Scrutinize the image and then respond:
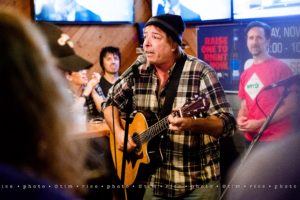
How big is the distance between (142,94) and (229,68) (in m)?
0.85

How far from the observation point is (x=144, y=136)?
1.94 metres

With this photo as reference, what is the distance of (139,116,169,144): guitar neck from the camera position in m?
1.81

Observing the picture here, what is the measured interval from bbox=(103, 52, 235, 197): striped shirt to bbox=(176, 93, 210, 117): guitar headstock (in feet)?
0.09

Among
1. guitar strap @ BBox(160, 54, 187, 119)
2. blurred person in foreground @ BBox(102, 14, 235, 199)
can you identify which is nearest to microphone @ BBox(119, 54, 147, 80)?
blurred person in foreground @ BBox(102, 14, 235, 199)

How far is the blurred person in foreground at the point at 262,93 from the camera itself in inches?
82.0

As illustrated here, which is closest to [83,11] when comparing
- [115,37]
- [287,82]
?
[115,37]

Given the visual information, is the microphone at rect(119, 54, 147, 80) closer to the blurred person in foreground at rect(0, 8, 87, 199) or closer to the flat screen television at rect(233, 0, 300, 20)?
the flat screen television at rect(233, 0, 300, 20)

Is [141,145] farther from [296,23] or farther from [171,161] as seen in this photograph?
[296,23]

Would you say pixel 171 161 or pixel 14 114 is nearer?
pixel 14 114

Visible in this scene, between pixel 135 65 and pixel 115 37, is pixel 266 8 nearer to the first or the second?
pixel 135 65

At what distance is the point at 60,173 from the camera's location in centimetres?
67

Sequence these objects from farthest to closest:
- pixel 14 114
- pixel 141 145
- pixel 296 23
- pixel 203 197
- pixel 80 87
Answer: pixel 80 87, pixel 296 23, pixel 141 145, pixel 203 197, pixel 14 114

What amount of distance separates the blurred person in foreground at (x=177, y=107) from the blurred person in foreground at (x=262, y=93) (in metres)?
0.44

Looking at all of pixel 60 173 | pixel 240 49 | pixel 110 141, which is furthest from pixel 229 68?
pixel 60 173
